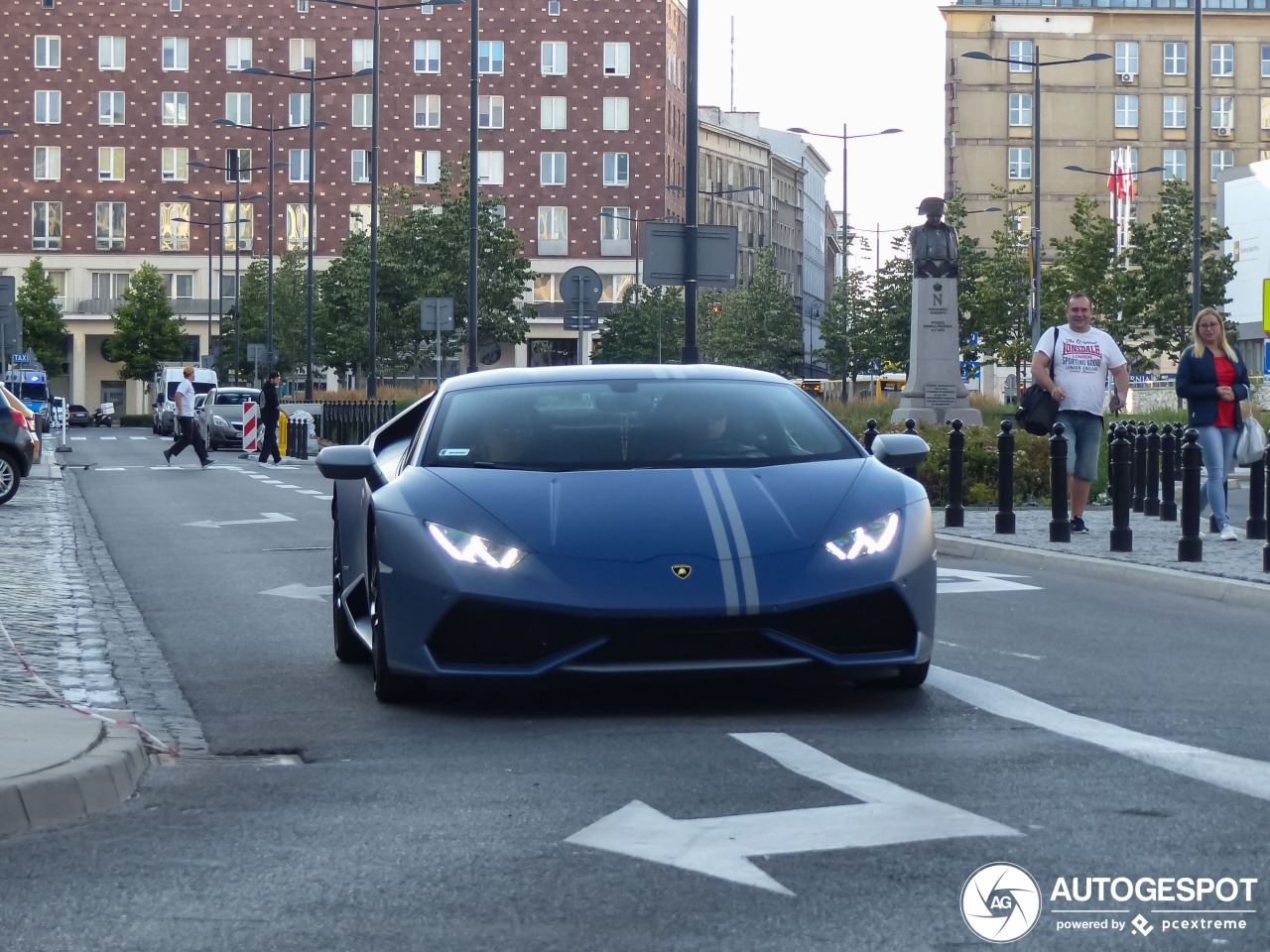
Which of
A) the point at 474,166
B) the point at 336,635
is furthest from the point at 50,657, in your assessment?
the point at 474,166

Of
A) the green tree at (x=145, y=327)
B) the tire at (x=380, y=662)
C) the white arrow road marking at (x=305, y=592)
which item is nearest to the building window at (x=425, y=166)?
the green tree at (x=145, y=327)

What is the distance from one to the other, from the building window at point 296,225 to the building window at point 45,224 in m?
10.7

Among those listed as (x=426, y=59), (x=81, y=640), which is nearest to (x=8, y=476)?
(x=81, y=640)

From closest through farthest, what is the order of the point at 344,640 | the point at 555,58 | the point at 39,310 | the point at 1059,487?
the point at 344,640, the point at 1059,487, the point at 39,310, the point at 555,58

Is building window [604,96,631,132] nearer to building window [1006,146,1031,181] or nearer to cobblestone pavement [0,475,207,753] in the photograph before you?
building window [1006,146,1031,181]

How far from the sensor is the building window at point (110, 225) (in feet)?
349

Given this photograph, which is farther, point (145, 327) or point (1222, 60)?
point (1222, 60)

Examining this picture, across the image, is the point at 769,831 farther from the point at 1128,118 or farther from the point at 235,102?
the point at 1128,118

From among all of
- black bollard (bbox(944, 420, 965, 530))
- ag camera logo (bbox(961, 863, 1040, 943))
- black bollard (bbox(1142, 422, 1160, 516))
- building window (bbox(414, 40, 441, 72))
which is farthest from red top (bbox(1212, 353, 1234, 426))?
building window (bbox(414, 40, 441, 72))

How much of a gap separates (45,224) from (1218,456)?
95400 millimetres

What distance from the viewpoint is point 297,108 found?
108 m

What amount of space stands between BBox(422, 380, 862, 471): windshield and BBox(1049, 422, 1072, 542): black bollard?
302 inches

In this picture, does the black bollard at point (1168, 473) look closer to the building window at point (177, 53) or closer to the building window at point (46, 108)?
the building window at point (177, 53)

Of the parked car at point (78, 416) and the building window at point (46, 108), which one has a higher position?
the building window at point (46, 108)
